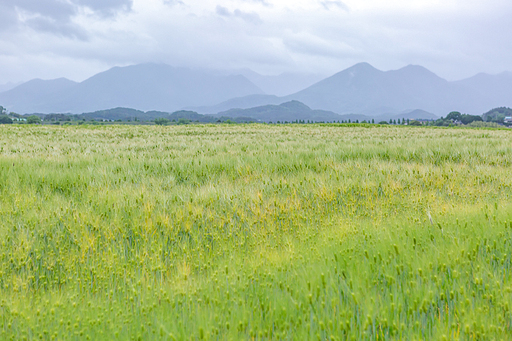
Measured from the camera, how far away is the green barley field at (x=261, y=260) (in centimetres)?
213

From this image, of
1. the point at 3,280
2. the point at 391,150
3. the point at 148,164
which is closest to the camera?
the point at 3,280

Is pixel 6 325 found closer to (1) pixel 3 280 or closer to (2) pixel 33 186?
(1) pixel 3 280

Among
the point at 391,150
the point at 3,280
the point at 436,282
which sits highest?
the point at 391,150

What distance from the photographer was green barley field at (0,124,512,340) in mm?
2129

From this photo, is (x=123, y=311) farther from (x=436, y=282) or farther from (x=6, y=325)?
(x=436, y=282)

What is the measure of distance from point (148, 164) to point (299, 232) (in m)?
5.47

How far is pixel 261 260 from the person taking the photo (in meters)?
3.10

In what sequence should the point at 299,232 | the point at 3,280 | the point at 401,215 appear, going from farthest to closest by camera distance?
the point at 401,215 < the point at 299,232 < the point at 3,280

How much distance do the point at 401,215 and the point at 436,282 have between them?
6.57 feet

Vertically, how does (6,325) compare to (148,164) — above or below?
below

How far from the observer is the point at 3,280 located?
295cm

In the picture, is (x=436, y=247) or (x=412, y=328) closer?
(x=412, y=328)

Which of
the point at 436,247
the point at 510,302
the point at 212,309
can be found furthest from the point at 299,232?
the point at 510,302

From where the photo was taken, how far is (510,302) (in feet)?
7.20
